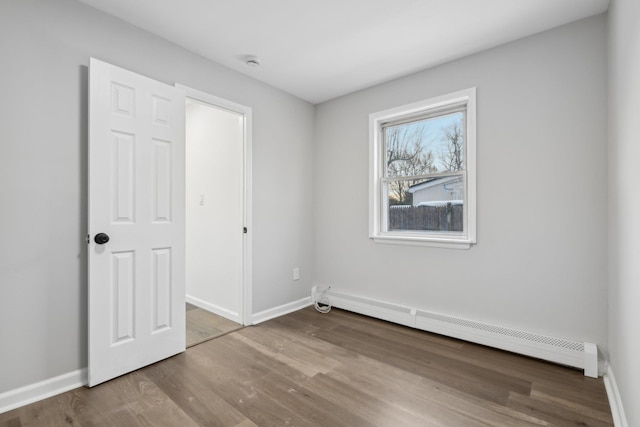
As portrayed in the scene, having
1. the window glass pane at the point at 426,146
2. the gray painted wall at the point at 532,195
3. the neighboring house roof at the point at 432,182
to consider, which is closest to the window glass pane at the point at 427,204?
the neighboring house roof at the point at 432,182

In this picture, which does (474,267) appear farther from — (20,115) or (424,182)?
(20,115)

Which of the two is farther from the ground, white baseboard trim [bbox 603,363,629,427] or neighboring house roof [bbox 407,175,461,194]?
neighboring house roof [bbox 407,175,461,194]

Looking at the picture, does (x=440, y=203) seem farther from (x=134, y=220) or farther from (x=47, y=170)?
(x=47, y=170)

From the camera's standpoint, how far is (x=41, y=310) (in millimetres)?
1890

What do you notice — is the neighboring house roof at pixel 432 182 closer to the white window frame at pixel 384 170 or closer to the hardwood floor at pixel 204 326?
the white window frame at pixel 384 170

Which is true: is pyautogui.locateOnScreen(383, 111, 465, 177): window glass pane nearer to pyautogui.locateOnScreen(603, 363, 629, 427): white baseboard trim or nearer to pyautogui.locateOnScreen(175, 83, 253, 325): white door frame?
pyautogui.locateOnScreen(175, 83, 253, 325): white door frame

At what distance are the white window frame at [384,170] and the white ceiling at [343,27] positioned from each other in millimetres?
361

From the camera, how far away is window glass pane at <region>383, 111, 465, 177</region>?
9.49 ft

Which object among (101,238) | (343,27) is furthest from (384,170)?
(101,238)

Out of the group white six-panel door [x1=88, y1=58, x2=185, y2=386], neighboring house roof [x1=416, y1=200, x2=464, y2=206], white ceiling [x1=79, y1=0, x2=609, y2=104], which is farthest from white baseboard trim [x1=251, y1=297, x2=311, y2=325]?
white ceiling [x1=79, y1=0, x2=609, y2=104]

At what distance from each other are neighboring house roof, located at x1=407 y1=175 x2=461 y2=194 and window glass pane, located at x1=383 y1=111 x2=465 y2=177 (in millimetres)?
77

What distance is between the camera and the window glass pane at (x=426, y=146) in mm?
2894

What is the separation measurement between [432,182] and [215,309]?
2666 mm

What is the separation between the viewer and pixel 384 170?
3.38m
